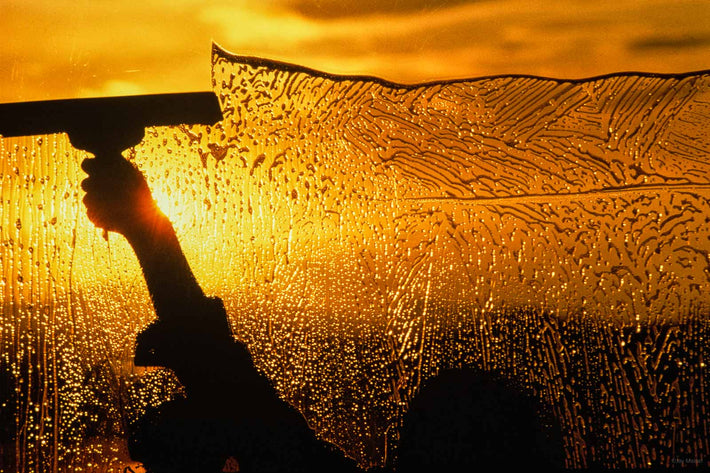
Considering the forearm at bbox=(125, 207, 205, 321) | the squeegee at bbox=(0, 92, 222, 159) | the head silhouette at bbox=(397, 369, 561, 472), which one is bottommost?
the head silhouette at bbox=(397, 369, 561, 472)

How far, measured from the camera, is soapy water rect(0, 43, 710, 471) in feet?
2.10

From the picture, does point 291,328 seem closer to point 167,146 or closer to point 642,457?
point 167,146

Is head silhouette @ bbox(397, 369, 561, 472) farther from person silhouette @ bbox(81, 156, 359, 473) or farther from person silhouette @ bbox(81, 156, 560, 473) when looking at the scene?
person silhouette @ bbox(81, 156, 359, 473)

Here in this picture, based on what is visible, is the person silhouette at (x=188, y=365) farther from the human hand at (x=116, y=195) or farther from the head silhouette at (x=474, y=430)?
the head silhouette at (x=474, y=430)

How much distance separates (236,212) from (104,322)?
0.65ft

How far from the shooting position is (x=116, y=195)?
1.96 ft

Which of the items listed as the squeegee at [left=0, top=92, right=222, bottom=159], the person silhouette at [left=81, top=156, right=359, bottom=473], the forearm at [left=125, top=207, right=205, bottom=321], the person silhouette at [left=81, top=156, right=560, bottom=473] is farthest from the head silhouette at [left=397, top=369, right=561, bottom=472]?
the squeegee at [left=0, top=92, right=222, bottom=159]

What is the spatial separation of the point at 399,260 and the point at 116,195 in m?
0.31

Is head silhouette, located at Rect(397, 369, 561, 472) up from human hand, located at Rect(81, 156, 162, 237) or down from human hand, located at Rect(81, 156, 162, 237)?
down

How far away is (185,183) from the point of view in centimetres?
67

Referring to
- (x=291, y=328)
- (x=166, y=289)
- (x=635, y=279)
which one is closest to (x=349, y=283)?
(x=291, y=328)

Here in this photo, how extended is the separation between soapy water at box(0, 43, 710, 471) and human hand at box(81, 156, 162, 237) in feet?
0.19

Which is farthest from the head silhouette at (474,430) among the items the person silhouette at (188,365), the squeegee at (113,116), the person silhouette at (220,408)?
the squeegee at (113,116)

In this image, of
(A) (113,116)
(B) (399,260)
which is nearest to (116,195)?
(A) (113,116)
